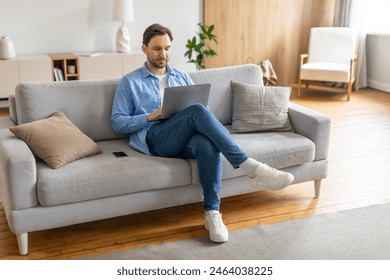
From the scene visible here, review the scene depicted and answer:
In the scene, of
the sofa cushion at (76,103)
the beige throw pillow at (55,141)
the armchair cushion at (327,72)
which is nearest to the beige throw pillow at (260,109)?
the sofa cushion at (76,103)

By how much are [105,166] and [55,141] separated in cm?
29

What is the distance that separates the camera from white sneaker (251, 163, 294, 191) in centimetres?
276

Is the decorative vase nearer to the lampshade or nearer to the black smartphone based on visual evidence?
the lampshade

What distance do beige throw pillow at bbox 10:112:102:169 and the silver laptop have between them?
0.45 m

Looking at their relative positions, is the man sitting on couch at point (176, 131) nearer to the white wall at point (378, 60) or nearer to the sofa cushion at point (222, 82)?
the sofa cushion at point (222, 82)

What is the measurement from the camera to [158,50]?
298 cm

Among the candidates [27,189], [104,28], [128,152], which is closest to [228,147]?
[128,152]

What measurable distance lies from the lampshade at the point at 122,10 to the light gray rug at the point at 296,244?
3.35 metres

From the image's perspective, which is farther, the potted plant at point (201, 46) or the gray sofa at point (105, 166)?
the potted plant at point (201, 46)

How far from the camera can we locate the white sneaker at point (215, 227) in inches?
107

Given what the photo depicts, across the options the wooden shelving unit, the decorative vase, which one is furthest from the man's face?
the decorative vase

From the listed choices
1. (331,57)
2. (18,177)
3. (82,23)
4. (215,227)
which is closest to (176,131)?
(215,227)

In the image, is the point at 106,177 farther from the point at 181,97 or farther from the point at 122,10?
the point at 122,10

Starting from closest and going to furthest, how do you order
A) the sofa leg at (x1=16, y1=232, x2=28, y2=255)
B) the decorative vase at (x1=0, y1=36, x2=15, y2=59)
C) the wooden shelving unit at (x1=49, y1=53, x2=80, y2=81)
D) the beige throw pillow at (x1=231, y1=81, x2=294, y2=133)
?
the sofa leg at (x1=16, y1=232, x2=28, y2=255) < the beige throw pillow at (x1=231, y1=81, x2=294, y2=133) < the decorative vase at (x1=0, y1=36, x2=15, y2=59) < the wooden shelving unit at (x1=49, y1=53, x2=80, y2=81)
